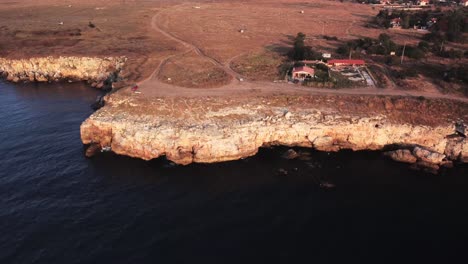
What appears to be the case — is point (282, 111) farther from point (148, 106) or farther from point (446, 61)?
point (446, 61)

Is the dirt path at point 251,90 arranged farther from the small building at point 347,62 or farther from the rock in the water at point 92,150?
the small building at point 347,62

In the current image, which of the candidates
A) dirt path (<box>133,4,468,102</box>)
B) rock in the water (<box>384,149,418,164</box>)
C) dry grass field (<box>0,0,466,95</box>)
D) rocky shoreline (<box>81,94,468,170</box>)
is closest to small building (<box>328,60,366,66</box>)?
dry grass field (<box>0,0,466,95</box>)

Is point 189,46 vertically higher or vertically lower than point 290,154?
higher

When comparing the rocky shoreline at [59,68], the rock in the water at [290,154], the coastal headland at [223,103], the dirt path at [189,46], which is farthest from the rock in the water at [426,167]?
the rocky shoreline at [59,68]

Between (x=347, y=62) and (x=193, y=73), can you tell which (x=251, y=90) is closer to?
(x=193, y=73)

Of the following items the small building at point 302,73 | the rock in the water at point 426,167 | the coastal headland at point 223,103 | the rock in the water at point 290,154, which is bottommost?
the rock in the water at point 290,154

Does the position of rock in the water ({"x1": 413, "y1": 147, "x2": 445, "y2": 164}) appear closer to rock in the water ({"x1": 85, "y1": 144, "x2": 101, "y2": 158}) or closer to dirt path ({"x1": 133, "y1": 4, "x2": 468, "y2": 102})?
dirt path ({"x1": 133, "y1": 4, "x2": 468, "y2": 102})

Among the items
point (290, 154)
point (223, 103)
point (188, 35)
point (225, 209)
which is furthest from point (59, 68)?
point (225, 209)

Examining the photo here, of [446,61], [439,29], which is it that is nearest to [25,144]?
[446,61]
